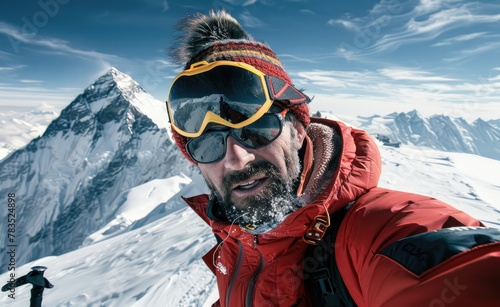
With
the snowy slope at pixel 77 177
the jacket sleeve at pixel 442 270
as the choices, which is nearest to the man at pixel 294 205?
the jacket sleeve at pixel 442 270

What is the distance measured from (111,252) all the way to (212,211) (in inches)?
627

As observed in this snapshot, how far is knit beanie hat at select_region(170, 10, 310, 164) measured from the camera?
2.25 metres

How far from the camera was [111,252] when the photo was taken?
15.9 m

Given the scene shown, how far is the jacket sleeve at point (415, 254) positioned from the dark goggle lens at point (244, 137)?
69 cm

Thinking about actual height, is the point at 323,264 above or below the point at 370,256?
below

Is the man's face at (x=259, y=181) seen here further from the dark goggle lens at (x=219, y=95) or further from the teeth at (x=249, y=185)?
the dark goggle lens at (x=219, y=95)

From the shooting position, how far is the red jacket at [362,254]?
900mm

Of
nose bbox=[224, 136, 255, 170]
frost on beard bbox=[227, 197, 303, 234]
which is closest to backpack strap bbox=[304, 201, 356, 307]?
frost on beard bbox=[227, 197, 303, 234]

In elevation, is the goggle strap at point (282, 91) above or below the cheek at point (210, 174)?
above

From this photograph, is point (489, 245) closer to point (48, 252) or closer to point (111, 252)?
point (111, 252)

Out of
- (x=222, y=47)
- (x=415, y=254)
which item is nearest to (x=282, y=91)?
(x=222, y=47)

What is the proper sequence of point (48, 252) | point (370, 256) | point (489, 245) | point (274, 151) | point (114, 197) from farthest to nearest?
point (114, 197) → point (48, 252) → point (274, 151) → point (370, 256) → point (489, 245)

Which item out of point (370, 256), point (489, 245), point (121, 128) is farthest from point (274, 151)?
point (121, 128)

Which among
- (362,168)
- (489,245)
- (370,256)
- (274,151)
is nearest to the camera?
(489,245)
